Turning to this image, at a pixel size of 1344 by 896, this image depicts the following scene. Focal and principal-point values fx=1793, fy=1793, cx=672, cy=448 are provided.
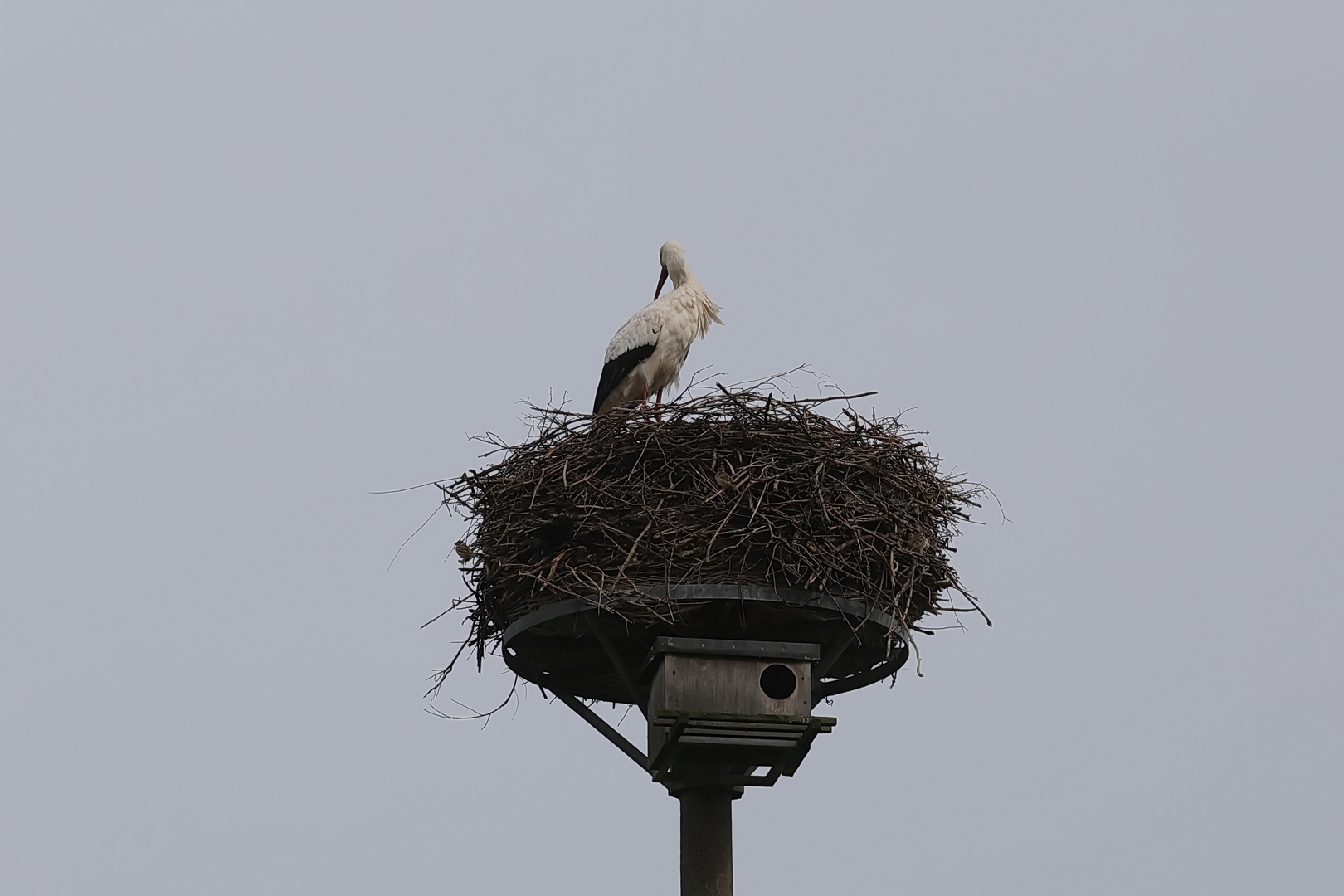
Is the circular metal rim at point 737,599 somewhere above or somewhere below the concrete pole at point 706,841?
above

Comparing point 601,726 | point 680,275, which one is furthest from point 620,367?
point 601,726

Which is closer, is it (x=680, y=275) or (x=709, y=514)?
(x=709, y=514)

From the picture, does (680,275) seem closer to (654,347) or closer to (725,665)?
(654,347)

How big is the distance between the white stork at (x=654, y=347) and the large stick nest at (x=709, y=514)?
7.59 feet

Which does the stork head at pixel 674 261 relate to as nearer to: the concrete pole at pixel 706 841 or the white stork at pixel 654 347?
the white stork at pixel 654 347

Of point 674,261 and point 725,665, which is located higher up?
point 674,261

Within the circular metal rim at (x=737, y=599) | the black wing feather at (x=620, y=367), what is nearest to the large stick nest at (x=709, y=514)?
the circular metal rim at (x=737, y=599)

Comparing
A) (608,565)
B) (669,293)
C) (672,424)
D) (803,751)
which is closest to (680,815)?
(803,751)

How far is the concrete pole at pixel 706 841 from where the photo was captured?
323 inches

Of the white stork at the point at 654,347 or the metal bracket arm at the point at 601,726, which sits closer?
the metal bracket arm at the point at 601,726

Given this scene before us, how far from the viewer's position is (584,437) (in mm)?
8570

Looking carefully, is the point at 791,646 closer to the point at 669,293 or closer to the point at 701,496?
the point at 701,496

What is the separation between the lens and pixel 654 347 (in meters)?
11.1

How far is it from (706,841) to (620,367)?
367 cm
